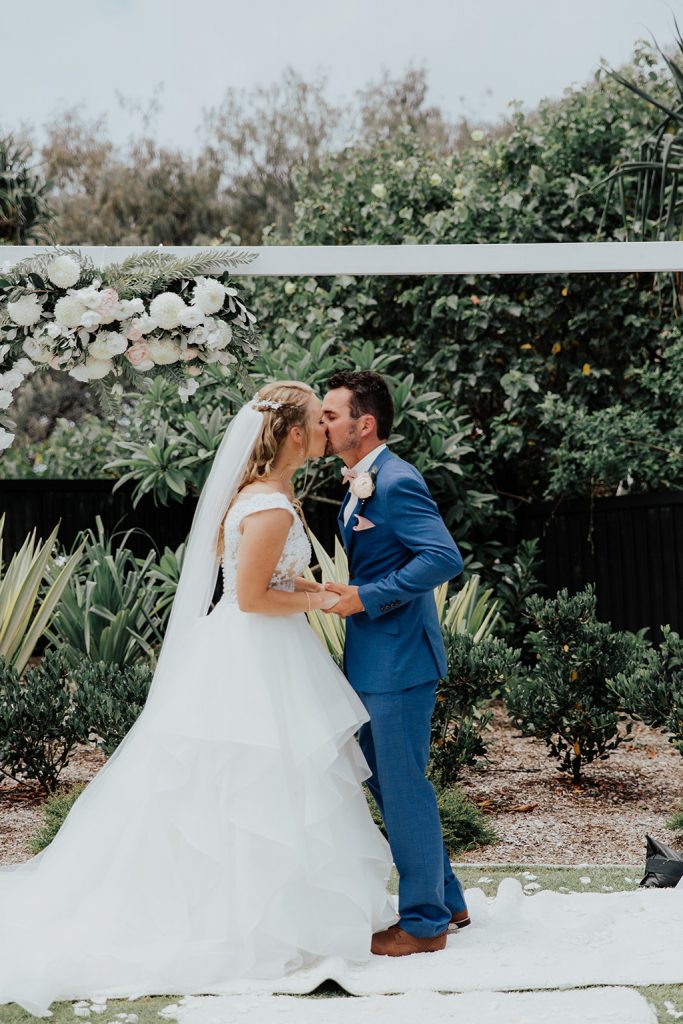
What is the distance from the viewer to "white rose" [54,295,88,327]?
4109mm

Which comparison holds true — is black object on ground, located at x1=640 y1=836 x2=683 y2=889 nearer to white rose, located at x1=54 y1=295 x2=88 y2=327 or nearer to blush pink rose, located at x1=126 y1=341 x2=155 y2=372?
blush pink rose, located at x1=126 y1=341 x2=155 y2=372

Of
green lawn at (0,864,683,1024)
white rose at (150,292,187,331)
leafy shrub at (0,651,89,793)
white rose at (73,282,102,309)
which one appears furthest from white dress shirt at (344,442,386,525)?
leafy shrub at (0,651,89,793)

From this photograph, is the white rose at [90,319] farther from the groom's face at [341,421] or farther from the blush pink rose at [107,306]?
the groom's face at [341,421]

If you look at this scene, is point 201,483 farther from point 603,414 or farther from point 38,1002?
point 38,1002

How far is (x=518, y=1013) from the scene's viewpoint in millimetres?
3205

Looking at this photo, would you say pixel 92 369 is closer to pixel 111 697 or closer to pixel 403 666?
pixel 403 666

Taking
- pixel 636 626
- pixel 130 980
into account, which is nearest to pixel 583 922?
pixel 130 980

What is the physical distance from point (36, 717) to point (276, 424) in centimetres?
250

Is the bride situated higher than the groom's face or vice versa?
the groom's face

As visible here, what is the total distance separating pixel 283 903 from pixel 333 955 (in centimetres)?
25

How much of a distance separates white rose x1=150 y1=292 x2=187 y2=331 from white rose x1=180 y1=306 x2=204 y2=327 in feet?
0.05

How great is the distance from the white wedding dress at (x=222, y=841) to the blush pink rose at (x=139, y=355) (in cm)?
83

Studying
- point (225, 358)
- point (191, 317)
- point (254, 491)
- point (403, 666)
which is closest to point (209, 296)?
point (191, 317)

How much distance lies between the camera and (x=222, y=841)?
352cm
